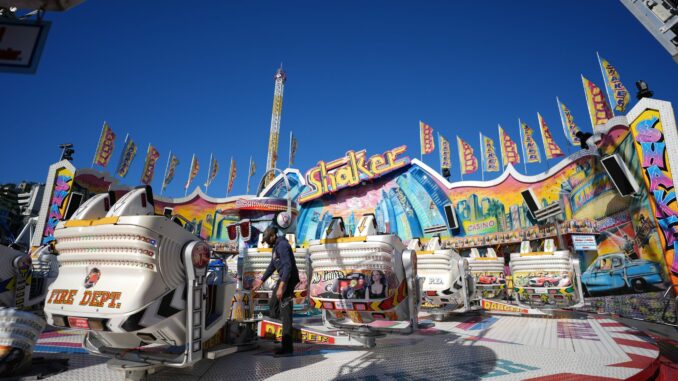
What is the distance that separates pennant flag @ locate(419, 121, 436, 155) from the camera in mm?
28188

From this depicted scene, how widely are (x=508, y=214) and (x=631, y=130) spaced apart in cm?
1014

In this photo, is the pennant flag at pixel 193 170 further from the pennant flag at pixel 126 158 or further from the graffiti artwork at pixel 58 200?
the graffiti artwork at pixel 58 200

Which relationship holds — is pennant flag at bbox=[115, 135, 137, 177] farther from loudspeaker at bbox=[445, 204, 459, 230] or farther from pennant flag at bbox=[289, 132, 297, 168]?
loudspeaker at bbox=[445, 204, 459, 230]

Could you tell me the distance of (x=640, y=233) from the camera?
13.2 metres

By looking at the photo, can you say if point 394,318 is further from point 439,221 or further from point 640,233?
point 439,221

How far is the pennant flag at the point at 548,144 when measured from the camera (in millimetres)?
20947

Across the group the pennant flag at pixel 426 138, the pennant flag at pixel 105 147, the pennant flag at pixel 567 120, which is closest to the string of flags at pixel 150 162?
the pennant flag at pixel 105 147

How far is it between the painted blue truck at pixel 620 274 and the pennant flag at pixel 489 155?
1019cm

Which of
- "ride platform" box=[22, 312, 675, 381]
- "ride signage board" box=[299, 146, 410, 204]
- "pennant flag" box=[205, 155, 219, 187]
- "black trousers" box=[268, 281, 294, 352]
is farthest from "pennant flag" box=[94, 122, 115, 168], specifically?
"black trousers" box=[268, 281, 294, 352]

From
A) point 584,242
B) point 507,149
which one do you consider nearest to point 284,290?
point 584,242

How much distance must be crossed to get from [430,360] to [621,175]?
1371 cm

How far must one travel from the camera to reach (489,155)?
1000 inches

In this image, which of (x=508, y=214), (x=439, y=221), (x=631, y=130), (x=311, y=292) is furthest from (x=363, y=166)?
(x=311, y=292)

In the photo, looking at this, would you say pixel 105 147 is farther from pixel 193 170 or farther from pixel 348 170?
pixel 348 170
